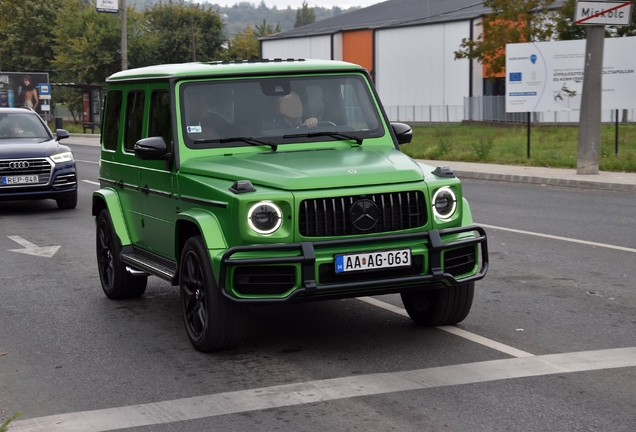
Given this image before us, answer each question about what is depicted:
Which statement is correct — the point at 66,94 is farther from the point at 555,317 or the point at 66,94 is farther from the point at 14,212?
the point at 555,317

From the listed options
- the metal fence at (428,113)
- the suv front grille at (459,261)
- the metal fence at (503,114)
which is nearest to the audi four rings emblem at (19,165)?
the suv front grille at (459,261)

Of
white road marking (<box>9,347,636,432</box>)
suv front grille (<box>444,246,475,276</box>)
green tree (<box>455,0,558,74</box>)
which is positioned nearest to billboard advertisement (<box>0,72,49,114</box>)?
green tree (<box>455,0,558,74</box>)

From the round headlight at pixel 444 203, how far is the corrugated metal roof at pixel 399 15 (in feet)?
180

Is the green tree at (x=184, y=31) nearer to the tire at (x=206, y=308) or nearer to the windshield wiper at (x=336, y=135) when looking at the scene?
the windshield wiper at (x=336, y=135)

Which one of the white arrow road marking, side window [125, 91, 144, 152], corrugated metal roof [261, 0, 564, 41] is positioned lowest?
the white arrow road marking

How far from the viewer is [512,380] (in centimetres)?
576

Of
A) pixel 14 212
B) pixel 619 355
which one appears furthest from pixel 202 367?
pixel 14 212

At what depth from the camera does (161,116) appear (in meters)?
7.51

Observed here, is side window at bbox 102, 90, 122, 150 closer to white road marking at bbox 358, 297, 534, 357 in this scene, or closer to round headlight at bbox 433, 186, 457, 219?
white road marking at bbox 358, 297, 534, 357

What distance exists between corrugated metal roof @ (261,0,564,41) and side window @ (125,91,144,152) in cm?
5335

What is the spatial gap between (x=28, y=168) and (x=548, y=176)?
393 inches

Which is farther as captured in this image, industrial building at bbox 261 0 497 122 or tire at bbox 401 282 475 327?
industrial building at bbox 261 0 497 122

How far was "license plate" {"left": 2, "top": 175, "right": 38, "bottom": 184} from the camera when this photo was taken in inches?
626

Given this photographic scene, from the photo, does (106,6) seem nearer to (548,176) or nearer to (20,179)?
(548,176)
